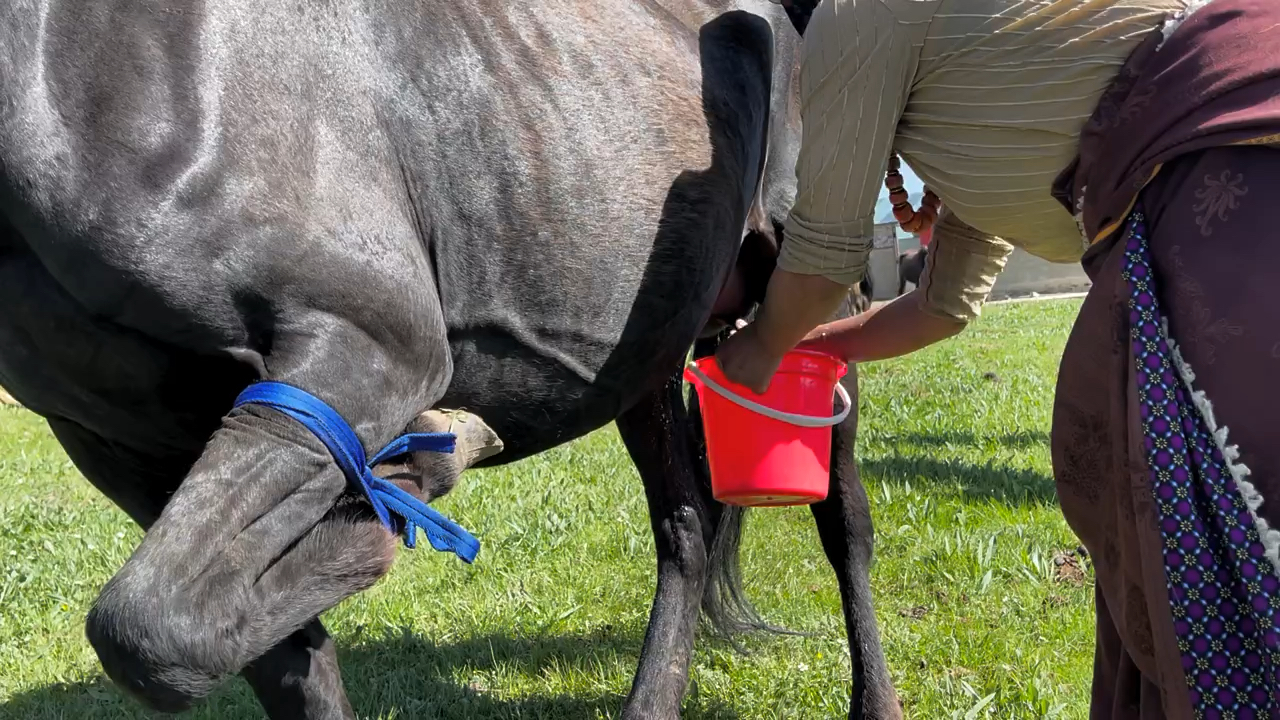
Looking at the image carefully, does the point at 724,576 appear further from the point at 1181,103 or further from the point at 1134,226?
the point at 1181,103

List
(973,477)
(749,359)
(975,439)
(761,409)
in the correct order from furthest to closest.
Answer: (975,439)
(973,477)
(761,409)
(749,359)

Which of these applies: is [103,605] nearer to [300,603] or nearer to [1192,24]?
[300,603]

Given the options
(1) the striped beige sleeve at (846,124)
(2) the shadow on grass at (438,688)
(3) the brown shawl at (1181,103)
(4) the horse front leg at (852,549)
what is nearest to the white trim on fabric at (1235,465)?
(3) the brown shawl at (1181,103)

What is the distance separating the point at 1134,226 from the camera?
5.04 ft

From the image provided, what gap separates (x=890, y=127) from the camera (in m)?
1.73

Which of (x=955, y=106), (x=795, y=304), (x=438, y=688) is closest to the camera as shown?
(x=955, y=106)

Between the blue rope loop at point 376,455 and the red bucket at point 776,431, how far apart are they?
733mm

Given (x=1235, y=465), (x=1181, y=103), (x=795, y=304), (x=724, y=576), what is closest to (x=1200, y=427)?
(x=1235, y=465)

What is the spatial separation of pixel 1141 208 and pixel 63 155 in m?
1.56

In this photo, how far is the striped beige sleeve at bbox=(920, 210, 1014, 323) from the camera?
2348 millimetres

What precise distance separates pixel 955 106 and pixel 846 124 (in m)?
0.16

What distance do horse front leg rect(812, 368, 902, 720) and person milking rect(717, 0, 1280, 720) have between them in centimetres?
134

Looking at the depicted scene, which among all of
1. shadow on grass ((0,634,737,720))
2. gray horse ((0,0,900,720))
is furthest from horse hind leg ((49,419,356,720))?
shadow on grass ((0,634,737,720))

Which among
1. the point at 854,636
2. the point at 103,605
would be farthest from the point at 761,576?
the point at 103,605
